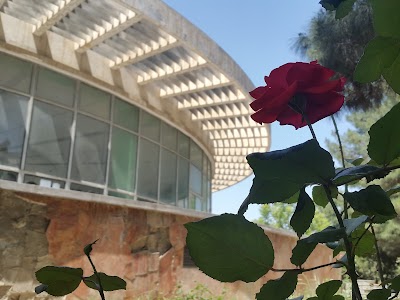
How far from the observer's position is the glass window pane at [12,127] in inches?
304

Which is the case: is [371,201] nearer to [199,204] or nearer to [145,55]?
[145,55]

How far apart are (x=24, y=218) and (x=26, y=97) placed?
12.9 ft

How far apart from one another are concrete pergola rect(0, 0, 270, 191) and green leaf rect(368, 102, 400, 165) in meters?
6.98

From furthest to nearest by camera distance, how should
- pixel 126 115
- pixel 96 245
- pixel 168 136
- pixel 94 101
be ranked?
pixel 168 136 → pixel 126 115 → pixel 94 101 → pixel 96 245

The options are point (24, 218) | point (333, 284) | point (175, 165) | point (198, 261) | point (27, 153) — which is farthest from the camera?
point (175, 165)

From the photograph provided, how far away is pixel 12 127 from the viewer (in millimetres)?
7969

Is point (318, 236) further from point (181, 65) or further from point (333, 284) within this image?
point (181, 65)

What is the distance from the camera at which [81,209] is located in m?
5.63

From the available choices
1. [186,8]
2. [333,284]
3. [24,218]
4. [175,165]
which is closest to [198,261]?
[333,284]

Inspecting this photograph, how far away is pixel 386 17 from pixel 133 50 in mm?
8902

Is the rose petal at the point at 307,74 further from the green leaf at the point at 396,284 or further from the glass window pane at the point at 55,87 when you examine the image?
the glass window pane at the point at 55,87

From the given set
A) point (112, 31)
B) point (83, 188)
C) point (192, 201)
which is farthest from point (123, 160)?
point (192, 201)

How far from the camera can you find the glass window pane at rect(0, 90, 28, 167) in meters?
7.72

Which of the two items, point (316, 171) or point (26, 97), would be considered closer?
point (316, 171)
